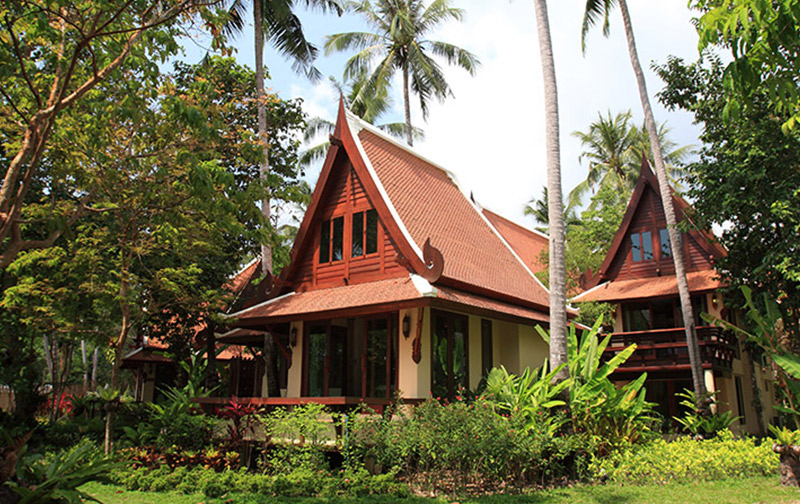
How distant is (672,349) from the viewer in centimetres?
2059

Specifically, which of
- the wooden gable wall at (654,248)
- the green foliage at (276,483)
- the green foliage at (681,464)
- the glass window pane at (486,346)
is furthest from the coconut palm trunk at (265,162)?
the wooden gable wall at (654,248)

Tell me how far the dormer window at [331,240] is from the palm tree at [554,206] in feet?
18.1

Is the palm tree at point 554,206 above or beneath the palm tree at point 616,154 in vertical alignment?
beneath

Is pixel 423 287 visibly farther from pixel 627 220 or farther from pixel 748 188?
pixel 627 220

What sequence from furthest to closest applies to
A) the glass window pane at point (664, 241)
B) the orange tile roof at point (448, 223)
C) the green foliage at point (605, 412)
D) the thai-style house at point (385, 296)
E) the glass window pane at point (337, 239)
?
the glass window pane at point (664, 241) → the glass window pane at point (337, 239) → the orange tile roof at point (448, 223) → the thai-style house at point (385, 296) → the green foliage at point (605, 412)

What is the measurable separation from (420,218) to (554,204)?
13.2ft

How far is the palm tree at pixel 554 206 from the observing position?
443 inches

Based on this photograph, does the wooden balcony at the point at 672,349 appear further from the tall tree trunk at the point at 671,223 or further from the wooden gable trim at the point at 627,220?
the wooden gable trim at the point at 627,220

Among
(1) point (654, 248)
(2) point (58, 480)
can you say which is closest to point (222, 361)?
(1) point (654, 248)

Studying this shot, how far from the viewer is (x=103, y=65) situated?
25.9 ft

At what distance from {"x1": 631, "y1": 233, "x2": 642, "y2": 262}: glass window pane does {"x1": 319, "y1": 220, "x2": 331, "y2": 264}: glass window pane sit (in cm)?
1245

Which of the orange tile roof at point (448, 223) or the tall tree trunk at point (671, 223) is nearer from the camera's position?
the orange tile roof at point (448, 223)

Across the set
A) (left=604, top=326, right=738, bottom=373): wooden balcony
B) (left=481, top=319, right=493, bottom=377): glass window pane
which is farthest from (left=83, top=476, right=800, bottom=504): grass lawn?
Answer: (left=604, top=326, right=738, bottom=373): wooden balcony

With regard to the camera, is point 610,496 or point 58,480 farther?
point 610,496
